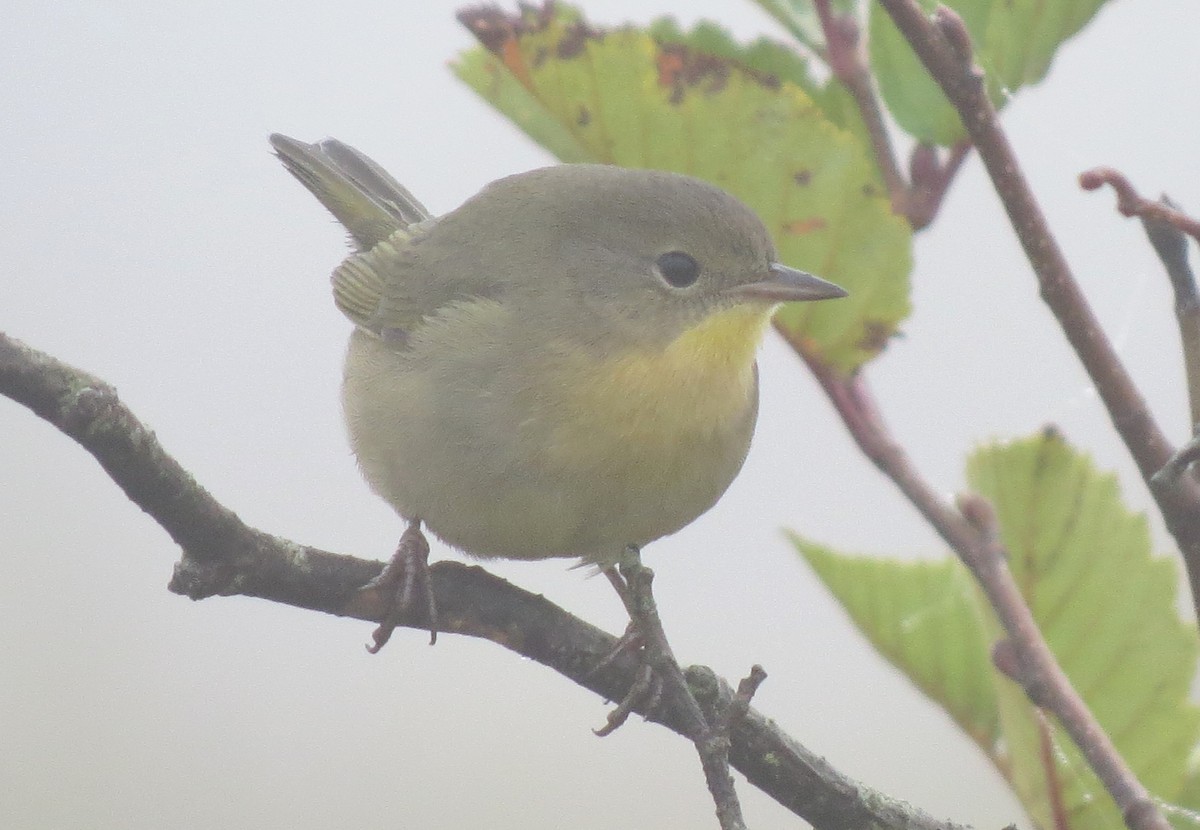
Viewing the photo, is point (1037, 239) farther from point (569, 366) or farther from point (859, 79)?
point (569, 366)

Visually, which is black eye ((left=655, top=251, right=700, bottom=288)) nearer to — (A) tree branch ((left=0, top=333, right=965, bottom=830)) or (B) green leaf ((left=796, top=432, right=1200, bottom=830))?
(A) tree branch ((left=0, top=333, right=965, bottom=830))

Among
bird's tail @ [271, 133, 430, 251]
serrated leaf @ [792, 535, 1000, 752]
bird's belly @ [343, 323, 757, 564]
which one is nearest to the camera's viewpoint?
serrated leaf @ [792, 535, 1000, 752]

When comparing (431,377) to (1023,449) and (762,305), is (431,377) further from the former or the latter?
(1023,449)

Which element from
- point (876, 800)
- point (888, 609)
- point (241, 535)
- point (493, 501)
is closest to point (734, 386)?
point (493, 501)

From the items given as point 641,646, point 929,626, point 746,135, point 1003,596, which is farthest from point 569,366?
point 1003,596

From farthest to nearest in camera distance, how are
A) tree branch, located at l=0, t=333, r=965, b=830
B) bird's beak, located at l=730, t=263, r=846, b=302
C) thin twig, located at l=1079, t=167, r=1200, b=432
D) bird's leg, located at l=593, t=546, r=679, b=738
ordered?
1. bird's beak, located at l=730, t=263, r=846, b=302
2. bird's leg, located at l=593, t=546, r=679, b=738
3. thin twig, located at l=1079, t=167, r=1200, b=432
4. tree branch, located at l=0, t=333, r=965, b=830

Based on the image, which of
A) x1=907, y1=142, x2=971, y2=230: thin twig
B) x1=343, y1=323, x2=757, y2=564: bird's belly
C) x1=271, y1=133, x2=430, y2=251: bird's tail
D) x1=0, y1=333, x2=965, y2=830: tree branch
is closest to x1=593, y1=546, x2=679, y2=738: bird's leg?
x1=0, y1=333, x2=965, y2=830: tree branch

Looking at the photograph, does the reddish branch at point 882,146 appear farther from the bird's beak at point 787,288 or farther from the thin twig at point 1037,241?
the thin twig at point 1037,241
